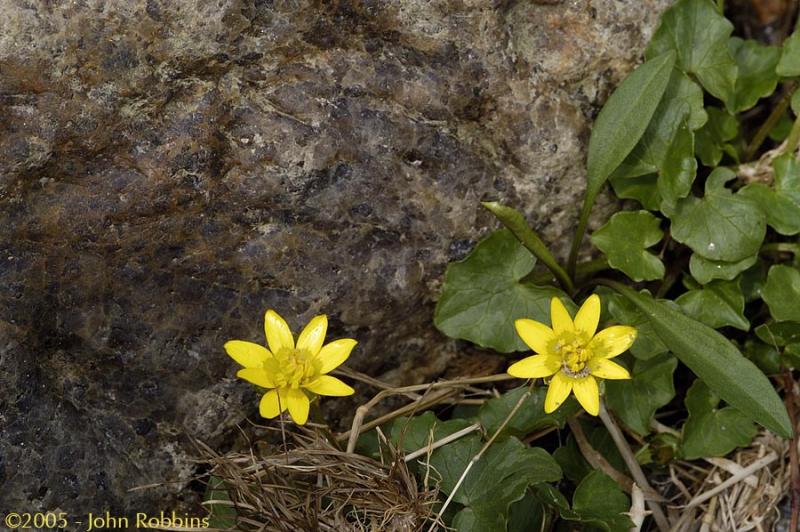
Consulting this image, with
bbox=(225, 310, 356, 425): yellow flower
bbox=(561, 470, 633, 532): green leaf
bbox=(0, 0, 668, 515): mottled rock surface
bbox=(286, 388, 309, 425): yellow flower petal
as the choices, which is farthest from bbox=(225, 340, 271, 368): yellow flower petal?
bbox=(561, 470, 633, 532): green leaf

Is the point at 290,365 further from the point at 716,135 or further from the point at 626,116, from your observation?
the point at 716,135

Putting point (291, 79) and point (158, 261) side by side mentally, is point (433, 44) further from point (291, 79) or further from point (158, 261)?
point (158, 261)

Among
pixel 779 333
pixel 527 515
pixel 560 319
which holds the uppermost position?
pixel 560 319

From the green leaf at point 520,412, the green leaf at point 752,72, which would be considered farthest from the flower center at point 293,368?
the green leaf at point 752,72

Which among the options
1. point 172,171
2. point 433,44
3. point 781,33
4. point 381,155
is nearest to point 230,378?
point 172,171

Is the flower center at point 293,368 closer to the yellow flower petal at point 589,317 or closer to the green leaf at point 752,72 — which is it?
the yellow flower petal at point 589,317

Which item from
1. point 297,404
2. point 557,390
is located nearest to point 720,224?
point 557,390
